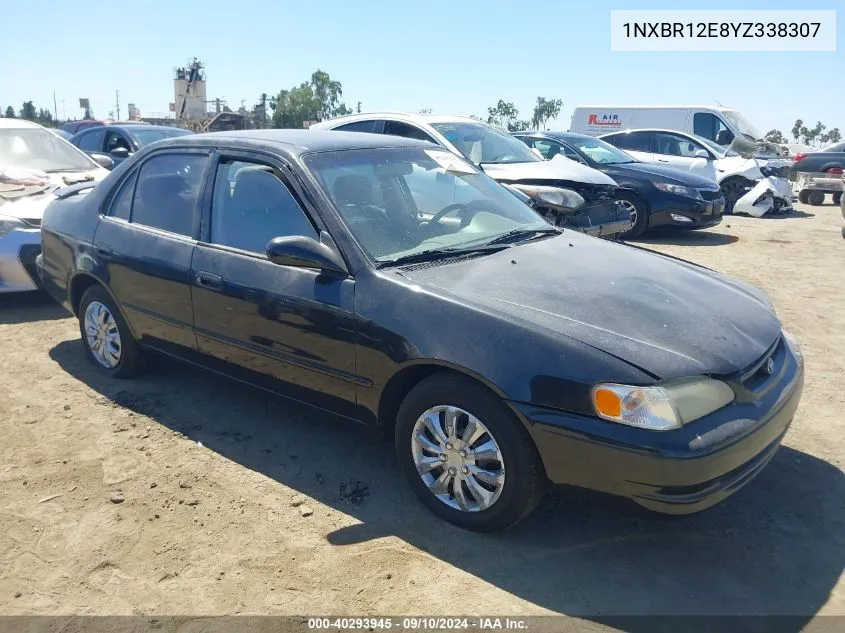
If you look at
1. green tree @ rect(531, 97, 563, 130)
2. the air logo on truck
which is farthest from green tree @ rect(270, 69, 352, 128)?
the air logo on truck

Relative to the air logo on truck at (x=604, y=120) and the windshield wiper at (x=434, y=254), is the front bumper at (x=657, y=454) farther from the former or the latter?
the air logo on truck at (x=604, y=120)

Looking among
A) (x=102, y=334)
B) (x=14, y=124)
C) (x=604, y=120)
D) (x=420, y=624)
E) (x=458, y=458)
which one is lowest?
(x=420, y=624)

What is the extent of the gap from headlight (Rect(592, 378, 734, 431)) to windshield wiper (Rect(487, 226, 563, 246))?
1.33m

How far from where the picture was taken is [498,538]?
3.05 meters

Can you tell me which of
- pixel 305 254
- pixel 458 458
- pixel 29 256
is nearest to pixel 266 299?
pixel 305 254

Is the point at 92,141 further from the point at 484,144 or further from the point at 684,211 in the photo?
the point at 684,211

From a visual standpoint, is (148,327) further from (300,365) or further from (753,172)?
(753,172)

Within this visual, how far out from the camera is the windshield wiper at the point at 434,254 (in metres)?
3.35

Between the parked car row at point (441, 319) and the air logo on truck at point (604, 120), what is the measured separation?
16418 millimetres

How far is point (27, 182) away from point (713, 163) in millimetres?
11960

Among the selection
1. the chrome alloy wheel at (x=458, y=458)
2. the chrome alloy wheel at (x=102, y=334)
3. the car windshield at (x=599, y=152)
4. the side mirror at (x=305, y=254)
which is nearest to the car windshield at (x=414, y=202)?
the side mirror at (x=305, y=254)

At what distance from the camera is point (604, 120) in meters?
19.8

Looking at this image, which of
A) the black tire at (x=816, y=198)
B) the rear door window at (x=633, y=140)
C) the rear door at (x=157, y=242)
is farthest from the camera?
the black tire at (x=816, y=198)

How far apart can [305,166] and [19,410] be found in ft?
8.14
